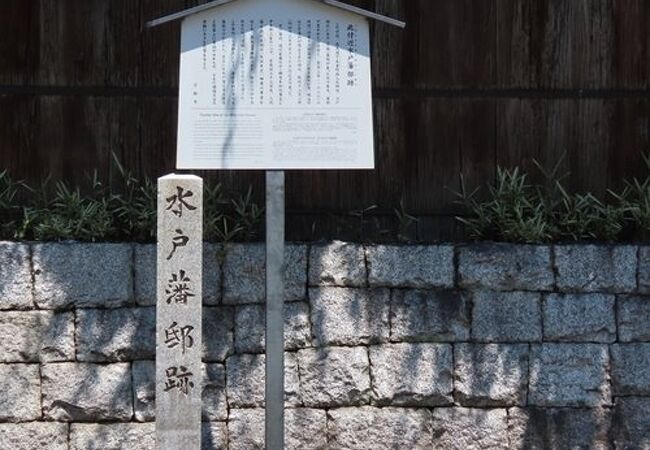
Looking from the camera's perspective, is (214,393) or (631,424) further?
(631,424)

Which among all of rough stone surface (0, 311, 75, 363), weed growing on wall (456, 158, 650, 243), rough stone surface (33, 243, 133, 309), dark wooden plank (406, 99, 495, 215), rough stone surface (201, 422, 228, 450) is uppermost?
dark wooden plank (406, 99, 495, 215)

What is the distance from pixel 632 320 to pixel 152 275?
2.96 m

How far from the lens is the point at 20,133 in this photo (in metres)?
6.87

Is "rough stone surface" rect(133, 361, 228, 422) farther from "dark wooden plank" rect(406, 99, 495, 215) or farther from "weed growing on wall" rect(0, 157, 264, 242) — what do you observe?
"dark wooden plank" rect(406, 99, 495, 215)

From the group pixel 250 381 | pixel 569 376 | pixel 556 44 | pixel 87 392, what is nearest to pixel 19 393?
pixel 87 392

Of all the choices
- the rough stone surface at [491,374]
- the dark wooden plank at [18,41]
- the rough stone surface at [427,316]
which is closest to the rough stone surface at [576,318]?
the rough stone surface at [491,374]

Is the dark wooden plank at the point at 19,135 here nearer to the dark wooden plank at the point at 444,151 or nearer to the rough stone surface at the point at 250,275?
the rough stone surface at the point at 250,275

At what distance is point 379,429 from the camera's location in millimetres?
6516

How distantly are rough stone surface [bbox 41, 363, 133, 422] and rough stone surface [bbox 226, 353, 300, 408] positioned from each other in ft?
Answer: 2.03

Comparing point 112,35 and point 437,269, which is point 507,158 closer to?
point 437,269

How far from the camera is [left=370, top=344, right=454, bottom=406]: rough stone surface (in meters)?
6.52

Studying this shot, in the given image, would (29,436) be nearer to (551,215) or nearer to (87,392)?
(87,392)

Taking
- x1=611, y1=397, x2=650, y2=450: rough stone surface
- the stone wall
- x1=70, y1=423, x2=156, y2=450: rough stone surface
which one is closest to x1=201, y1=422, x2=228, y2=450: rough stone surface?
the stone wall

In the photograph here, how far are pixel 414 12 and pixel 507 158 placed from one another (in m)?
1.12
